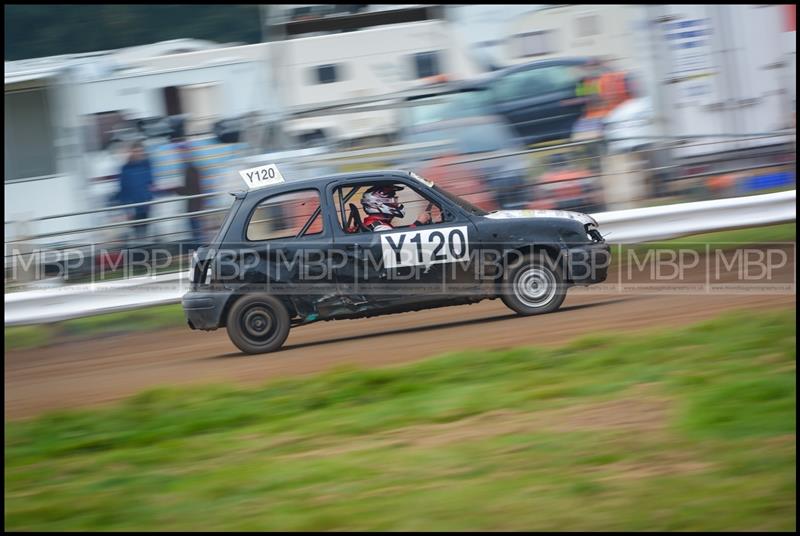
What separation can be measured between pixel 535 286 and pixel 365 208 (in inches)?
69.1

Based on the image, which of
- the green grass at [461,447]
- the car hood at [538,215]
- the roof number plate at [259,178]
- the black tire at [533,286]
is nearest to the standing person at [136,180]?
the roof number plate at [259,178]

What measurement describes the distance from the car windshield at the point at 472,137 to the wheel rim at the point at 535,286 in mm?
5369

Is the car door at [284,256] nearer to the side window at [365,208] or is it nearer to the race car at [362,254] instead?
the race car at [362,254]

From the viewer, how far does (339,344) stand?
916 cm

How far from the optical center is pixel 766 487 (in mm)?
4602

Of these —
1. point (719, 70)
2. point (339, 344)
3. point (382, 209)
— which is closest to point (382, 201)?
point (382, 209)

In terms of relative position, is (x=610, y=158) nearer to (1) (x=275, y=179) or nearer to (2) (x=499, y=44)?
(2) (x=499, y=44)

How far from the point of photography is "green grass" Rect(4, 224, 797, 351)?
11297mm

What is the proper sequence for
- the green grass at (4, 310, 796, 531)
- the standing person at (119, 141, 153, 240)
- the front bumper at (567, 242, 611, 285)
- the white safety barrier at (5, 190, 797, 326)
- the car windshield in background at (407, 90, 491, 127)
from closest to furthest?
the green grass at (4, 310, 796, 531)
the front bumper at (567, 242, 611, 285)
the white safety barrier at (5, 190, 797, 326)
the car windshield in background at (407, 90, 491, 127)
the standing person at (119, 141, 153, 240)

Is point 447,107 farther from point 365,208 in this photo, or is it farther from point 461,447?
point 461,447

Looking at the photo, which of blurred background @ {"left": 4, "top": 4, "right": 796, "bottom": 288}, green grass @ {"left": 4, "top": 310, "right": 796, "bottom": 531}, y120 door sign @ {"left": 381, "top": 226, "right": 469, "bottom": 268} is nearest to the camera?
green grass @ {"left": 4, "top": 310, "right": 796, "bottom": 531}

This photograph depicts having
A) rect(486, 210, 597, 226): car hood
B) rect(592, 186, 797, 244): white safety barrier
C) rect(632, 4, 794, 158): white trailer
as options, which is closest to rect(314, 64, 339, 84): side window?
rect(632, 4, 794, 158): white trailer

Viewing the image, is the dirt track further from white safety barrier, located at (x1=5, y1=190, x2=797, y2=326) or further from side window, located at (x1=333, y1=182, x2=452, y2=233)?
side window, located at (x1=333, y1=182, x2=452, y2=233)

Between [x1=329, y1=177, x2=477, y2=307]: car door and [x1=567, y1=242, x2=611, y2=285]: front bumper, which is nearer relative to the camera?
[x1=329, y1=177, x2=477, y2=307]: car door
